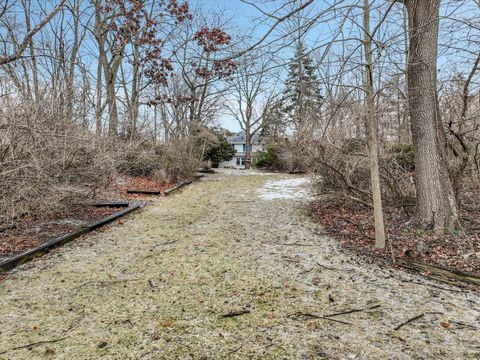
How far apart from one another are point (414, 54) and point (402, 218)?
2.38 m

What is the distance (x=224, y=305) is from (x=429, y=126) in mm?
3503

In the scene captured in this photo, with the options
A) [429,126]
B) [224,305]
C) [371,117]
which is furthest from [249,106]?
[224,305]

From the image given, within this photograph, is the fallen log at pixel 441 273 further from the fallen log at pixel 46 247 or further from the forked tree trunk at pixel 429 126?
the fallen log at pixel 46 247

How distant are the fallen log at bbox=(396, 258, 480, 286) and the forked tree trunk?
96 centimetres

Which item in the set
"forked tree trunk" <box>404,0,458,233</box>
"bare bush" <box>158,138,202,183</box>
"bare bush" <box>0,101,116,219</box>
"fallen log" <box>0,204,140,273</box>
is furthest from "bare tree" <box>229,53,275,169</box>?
"forked tree trunk" <box>404,0,458,233</box>

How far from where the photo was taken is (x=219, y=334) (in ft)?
6.86

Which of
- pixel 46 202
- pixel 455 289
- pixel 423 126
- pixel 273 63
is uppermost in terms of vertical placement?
pixel 273 63

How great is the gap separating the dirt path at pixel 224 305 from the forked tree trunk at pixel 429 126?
56.2 inches

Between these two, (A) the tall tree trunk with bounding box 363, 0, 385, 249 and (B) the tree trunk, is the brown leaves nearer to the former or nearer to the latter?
(A) the tall tree trunk with bounding box 363, 0, 385, 249

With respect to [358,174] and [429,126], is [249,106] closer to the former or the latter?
[358,174]

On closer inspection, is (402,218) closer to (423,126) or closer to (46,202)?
(423,126)

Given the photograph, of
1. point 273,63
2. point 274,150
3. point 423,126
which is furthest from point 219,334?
point 274,150

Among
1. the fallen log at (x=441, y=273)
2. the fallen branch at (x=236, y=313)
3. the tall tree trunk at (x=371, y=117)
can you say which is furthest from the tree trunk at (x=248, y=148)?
the fallen branch at (x=236, y=313)

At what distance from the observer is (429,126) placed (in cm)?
401
